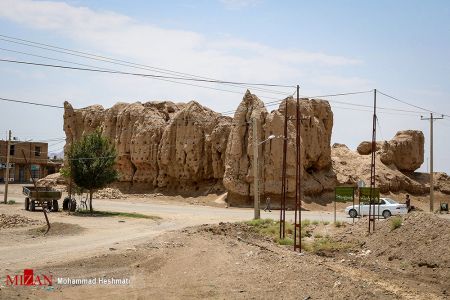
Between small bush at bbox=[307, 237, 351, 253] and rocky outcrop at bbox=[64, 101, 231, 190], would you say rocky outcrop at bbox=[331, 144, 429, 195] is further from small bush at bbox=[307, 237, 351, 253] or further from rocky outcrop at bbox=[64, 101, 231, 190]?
small bush at bbox=[307, 237, 351, 253]

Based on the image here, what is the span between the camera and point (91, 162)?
133ft

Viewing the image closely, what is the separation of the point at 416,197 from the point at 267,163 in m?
20.3

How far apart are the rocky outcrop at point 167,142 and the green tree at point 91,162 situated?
628 inches

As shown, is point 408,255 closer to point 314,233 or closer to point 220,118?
point 314,233

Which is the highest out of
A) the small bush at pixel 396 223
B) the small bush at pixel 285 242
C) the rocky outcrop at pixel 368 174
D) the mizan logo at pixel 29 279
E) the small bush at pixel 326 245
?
the rocky outcrop at pixel 368 174

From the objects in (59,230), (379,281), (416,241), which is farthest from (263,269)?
(59,230)

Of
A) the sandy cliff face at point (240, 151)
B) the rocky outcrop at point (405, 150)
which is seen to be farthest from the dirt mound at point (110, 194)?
the rocky outcrop at point (405, 150)

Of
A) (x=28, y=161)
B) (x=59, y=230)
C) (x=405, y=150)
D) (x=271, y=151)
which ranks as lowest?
(x=59, y=230)

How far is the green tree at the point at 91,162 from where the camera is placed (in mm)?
40188

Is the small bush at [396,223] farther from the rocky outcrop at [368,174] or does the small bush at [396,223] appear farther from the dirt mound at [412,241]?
the rocky outcrop at [368,174]

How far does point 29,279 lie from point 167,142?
44585mm

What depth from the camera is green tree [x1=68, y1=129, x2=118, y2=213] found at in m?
40.2

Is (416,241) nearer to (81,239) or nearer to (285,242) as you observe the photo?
(285,242)

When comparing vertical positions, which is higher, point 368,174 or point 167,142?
point 167,142
